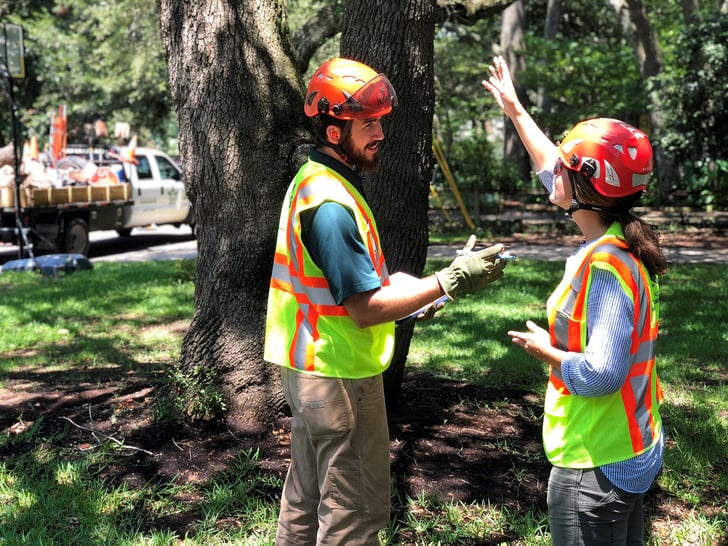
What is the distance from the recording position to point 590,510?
2.18 meters

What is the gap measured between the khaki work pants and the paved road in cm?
988

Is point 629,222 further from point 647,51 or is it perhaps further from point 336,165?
point 647,51

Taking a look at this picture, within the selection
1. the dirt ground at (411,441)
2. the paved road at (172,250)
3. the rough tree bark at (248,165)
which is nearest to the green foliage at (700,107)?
the paved road at (172,250)

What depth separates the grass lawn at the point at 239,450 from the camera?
3.54m

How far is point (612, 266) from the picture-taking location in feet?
7.03

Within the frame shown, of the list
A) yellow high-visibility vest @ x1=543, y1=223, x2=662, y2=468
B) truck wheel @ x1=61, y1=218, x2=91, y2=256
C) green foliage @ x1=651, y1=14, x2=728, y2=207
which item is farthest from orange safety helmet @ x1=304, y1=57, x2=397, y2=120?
green foliage @ x1=651, y1=14, x2=728, y2=207

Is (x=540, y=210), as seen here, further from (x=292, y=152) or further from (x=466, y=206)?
(x=292, y=152)

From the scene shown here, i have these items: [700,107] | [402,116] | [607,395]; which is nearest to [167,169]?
[700,107]

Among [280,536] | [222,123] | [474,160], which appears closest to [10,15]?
[474,160]

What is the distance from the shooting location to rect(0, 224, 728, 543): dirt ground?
3869 millimetres

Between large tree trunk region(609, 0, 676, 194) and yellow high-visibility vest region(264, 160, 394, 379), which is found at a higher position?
large tree trunk region(609, 0, 676, 194)

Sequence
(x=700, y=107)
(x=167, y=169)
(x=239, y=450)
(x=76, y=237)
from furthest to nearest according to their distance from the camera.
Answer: (x=167, y=169) < (x=700, y=107) < (x=76, y=237) < (x=239, y=450)

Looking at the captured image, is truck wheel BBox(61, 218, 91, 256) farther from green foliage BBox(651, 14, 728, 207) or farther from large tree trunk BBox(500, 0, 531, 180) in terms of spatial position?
large tree trunk BBox(500, 0, 531, 180)

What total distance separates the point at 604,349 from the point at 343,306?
2.60 ft
